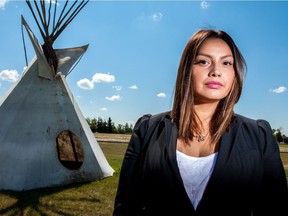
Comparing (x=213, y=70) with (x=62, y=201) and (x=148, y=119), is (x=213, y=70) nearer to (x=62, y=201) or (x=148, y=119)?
(x=148, y=119)

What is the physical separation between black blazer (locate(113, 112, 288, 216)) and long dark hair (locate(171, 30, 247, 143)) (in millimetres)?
94

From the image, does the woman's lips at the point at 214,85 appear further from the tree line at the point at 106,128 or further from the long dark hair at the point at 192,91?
the tree line at the point at 106,128

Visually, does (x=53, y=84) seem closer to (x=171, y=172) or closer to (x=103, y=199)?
(x=103, y=199)

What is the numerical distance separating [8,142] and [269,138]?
7.96 metres

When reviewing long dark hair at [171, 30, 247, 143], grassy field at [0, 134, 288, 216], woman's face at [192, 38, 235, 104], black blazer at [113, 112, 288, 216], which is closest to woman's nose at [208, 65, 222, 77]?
woman's face at [192, 38, 235, 104]

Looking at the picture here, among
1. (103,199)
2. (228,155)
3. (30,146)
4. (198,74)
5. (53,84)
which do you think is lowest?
(103,199)

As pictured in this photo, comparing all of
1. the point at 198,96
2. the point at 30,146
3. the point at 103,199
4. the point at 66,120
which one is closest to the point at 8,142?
the point at 30,146

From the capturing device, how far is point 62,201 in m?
7.22

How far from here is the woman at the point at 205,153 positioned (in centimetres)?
156

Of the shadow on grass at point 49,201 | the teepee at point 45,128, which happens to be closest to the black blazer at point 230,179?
the shadow on grass at point 49,201

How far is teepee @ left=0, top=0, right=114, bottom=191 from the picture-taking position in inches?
323

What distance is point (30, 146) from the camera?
27.2ft

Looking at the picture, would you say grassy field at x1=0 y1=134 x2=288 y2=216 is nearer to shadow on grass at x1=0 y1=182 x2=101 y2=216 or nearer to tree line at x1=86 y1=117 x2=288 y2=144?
shadow on grass at x1=0 y1=182 x2=101 y2=216

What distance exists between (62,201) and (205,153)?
624 centimetres
